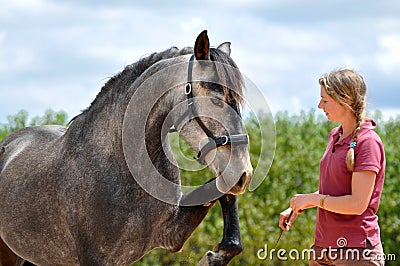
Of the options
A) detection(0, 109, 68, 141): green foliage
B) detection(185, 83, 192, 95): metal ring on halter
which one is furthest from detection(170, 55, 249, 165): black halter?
detection(0, 109, 68, 141): green foliage

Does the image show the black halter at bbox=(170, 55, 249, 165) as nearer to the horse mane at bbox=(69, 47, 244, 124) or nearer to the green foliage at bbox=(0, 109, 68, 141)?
the horse mane at bbox=(69, 47, 244, 124)

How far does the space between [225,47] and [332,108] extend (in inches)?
41.5

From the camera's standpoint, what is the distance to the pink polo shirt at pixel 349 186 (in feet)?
12.1

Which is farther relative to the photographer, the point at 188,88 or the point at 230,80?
the point at 188,88

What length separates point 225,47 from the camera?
4.64 metres

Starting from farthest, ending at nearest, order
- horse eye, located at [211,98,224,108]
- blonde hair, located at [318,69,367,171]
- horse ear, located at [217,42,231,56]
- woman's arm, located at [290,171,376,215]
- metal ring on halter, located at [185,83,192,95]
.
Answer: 1. horse ear, located at [217,42,231,56]
2. metal ring on halter, located at [185,83,192,95]
3. horse eye, located at [211,98,224,108]
4. blonde hair, located at [318,69,367,171]
5. woman's arm, located at [290,171,376,215]

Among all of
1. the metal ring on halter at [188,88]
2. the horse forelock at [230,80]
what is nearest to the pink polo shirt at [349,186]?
the horse forelock at [230,80]

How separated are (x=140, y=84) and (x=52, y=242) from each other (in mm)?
1272

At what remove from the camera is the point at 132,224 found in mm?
4418

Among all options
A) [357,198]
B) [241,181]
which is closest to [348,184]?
[357,198]

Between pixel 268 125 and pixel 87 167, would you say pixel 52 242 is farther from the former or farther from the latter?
pixel 268 125

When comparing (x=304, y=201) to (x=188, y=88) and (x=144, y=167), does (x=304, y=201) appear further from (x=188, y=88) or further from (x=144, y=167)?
(x=144, y=167)

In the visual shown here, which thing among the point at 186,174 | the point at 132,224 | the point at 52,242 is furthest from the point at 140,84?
the point at 186,174

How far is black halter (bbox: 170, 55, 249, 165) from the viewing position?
3.96 metres
